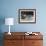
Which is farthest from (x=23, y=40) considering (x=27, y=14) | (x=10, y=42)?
(x=27, y=14)

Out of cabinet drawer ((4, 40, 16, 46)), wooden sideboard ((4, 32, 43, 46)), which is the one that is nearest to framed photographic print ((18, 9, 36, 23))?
wooden sideboard ((4, 32, 43, 46))

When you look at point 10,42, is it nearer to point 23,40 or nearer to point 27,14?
point 23,40

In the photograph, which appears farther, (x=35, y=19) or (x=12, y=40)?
(x=35, y=19)

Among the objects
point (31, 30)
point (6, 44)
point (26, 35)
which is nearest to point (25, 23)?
point (31, 30)

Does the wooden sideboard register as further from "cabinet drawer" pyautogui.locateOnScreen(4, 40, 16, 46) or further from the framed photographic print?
the framed photographic print

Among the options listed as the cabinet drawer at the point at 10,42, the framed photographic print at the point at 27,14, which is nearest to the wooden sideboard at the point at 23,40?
the cabinet drawer at the point at 10,42

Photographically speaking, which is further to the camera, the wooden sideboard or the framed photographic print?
the framed photographic print

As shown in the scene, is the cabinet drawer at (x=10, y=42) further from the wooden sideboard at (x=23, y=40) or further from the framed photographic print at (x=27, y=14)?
the framed photographic print at (x=27, y=14)

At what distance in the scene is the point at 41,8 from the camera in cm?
448

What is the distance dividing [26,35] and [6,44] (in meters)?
0.67

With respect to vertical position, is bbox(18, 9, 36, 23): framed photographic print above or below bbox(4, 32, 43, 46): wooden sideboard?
above

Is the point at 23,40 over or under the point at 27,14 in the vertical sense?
under

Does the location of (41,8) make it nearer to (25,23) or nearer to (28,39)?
(25,23)

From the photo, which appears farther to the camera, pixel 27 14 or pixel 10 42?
pixel 27 14
